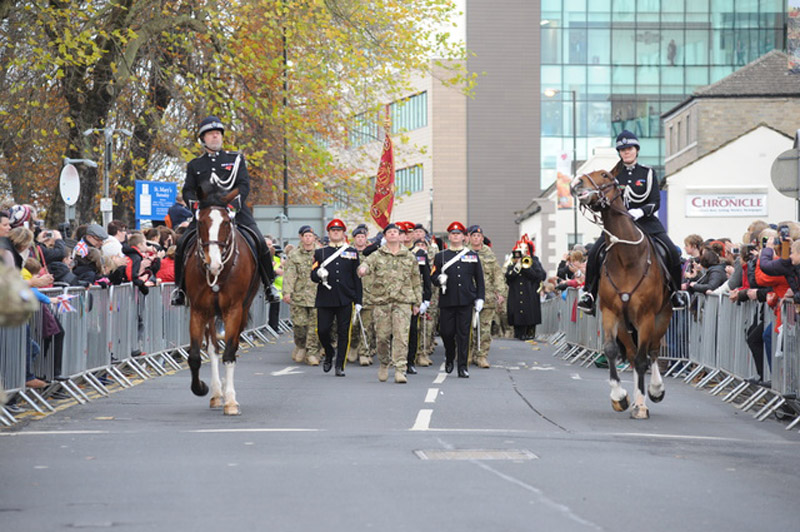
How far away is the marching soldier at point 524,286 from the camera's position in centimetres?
3186

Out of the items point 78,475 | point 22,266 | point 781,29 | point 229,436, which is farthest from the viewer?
point 781,29

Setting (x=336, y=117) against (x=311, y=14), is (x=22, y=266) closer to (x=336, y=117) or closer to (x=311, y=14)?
(x=311, y=14)

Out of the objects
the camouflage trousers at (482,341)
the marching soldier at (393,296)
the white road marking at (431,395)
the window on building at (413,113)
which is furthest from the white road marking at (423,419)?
the window on building at (413,113)

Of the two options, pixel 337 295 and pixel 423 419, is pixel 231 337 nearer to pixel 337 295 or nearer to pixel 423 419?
pixel 423 419

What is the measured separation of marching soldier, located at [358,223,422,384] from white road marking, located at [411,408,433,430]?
13.7ft

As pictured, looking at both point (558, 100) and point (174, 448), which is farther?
point (558, 100)

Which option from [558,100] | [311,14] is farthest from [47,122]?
[558,100]

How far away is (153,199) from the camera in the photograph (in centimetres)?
3169

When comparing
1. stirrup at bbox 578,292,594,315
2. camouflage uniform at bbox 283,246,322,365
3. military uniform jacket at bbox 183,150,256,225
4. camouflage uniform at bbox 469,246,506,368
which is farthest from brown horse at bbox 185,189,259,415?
camouflage uniform at bbox 469,246,506,368

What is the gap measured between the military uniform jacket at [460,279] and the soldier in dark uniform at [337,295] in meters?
1.20

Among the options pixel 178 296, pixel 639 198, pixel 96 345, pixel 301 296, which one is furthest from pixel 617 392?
pixel 301 296

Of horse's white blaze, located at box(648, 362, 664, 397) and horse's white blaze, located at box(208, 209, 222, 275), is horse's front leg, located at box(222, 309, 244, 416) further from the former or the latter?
horse's white blaze, located at box(648, 362, 664, 397)

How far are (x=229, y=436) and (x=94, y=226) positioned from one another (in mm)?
7098

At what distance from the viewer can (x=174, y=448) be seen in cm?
1066
